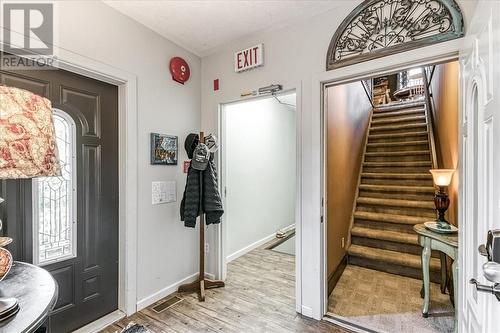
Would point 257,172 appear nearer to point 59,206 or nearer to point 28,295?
point 59,206

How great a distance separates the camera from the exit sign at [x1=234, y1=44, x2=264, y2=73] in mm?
2236

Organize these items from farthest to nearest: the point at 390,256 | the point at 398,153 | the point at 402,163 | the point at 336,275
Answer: the point at 398,153
the point at 402,163
the point at 390,256
the point at 336,275

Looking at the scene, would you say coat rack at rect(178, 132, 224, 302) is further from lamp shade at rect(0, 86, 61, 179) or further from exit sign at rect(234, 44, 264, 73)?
lamp shade at rect(0, 86, 61, 179)

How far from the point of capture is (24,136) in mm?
796

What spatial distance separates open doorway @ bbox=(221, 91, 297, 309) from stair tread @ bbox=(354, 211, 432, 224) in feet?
3.70

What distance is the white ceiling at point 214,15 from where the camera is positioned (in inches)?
72.9

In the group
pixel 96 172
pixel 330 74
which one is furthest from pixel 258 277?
pixel 330 74

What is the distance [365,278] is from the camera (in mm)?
2717

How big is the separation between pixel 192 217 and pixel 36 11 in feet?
5.80

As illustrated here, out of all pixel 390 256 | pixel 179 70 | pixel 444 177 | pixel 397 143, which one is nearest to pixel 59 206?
pixel 179 70

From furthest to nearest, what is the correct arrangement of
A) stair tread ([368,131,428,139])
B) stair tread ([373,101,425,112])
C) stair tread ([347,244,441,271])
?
stair tread ([373,101,425,112]), stair tread ([368,131,428,139]), stair tread ([347,244,441,271])

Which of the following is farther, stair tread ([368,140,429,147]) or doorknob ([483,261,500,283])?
stair tread ([368,140,429,147])

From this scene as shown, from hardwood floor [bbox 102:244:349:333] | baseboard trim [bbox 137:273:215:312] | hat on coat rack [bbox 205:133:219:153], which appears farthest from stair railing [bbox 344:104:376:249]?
hat on coat rack [bbox 205:133:219:153]

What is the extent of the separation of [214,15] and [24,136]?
1.71 meters
